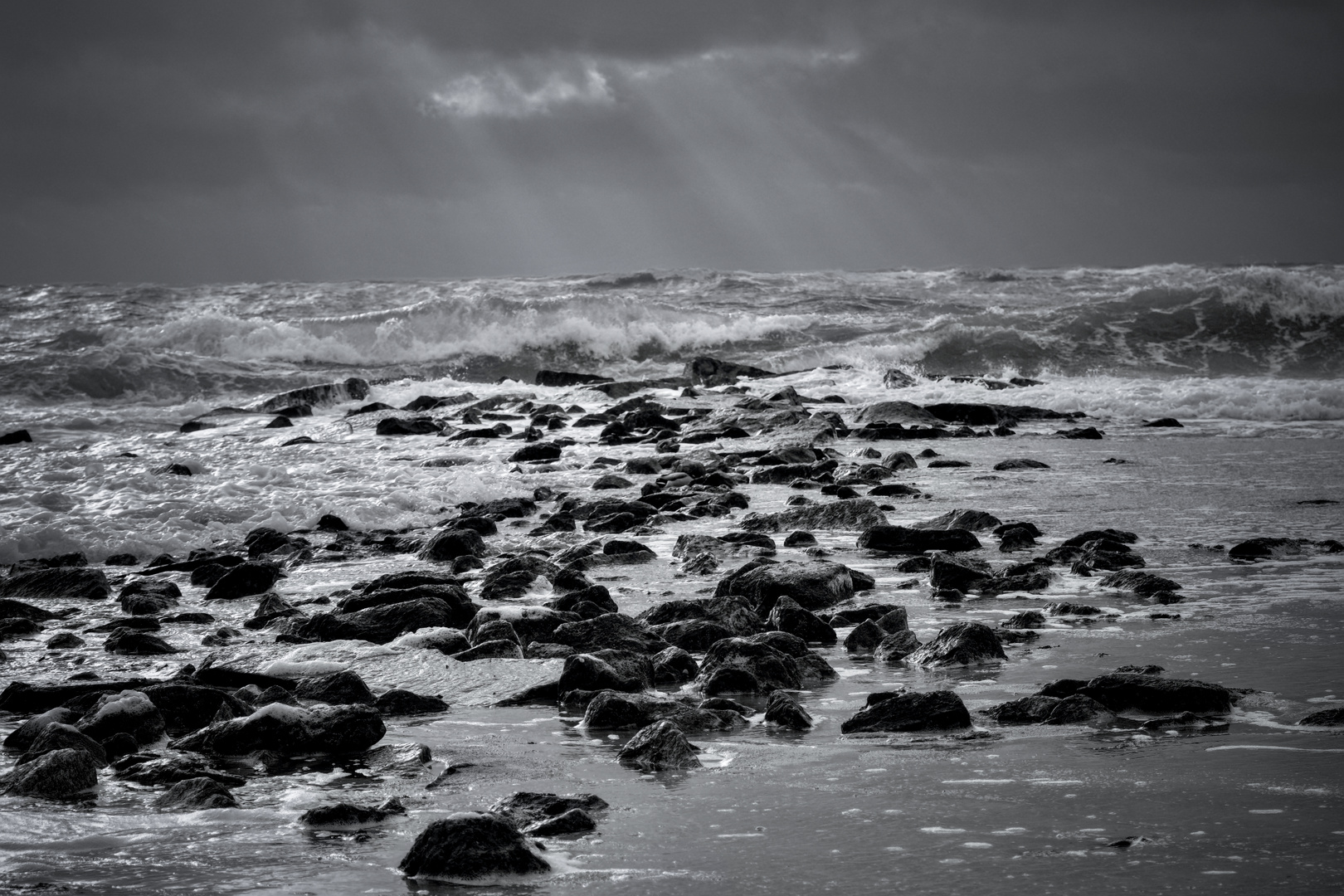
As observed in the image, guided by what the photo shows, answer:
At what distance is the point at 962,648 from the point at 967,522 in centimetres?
293

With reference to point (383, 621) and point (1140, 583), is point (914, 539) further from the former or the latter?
point (383, 621)

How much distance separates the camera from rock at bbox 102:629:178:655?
4535 mm

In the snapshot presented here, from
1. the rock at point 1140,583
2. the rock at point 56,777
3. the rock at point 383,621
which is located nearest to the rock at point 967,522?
the rock at point 1140,583

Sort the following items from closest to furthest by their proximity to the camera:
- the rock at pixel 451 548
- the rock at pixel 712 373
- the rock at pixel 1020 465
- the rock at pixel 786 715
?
1. the rock at pixel 786 715
2. the rock at pixel 451 548
3. the rock at pixel 1020 465
4. the rock at pixel 712 373

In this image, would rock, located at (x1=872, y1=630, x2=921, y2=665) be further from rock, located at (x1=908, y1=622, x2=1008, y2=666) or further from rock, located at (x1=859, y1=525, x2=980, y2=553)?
rock, located at (x1=859, y1=525, x2=980, y2=553)

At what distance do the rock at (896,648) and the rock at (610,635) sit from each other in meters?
0.75

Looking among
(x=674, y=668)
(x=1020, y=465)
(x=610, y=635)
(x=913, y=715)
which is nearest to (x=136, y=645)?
(x=610, y=635)

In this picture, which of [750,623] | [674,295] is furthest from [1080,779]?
[674,295]

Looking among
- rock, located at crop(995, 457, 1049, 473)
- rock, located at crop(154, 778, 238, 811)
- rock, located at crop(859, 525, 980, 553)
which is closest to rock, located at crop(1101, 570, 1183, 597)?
rock, located at crop(859, 525, 980, 553)

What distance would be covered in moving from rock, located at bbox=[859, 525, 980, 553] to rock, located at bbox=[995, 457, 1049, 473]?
3.31 m

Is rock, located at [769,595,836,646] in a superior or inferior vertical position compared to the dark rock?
inferior

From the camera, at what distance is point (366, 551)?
22.8 ft

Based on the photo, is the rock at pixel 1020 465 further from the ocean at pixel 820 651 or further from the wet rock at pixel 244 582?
the wet rock at pixel 244 582

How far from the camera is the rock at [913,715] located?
319 centimetres
